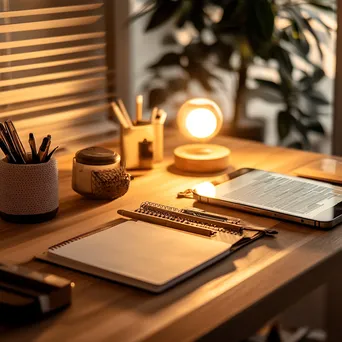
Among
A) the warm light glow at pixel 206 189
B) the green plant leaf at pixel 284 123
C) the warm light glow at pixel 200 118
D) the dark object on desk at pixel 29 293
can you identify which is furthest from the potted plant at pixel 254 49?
the dark object on desk at pixel 29 293

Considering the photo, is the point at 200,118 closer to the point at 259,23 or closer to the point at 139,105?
the point at 139,105

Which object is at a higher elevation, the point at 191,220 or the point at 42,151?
the point at 42,151

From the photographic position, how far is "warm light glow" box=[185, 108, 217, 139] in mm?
1728

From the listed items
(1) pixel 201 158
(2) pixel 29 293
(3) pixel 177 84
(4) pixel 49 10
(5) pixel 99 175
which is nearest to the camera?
(2) pixel 29 293

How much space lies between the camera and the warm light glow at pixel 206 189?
4.87 ft

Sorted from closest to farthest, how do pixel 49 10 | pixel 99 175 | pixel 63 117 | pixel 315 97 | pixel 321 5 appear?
pixel 99 175 < pixel 49 10 < pixel 63 117 < pixel 321 5 < pixel 315 97

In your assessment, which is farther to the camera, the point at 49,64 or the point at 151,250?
the point at 49,64

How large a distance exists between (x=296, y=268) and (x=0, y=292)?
1.48 feet

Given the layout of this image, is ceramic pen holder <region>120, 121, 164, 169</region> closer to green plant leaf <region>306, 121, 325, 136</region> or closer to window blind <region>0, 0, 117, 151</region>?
window blind <region>0, 0, 117, 151</region>

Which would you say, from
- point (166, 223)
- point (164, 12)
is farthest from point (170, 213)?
point (164, 12)

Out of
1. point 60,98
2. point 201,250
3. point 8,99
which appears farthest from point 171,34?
point 201,250

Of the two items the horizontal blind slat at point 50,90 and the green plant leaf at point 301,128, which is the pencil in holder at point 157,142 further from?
the green plant leaf at point 301,128

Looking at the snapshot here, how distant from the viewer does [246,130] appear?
2.32 m

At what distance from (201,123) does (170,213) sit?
406 mm
